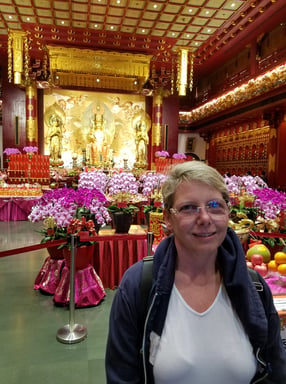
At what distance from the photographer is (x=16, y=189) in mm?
7055

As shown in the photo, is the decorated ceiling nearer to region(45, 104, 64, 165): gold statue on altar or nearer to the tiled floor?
region(45, 104, 64, 165): gold statue on altar

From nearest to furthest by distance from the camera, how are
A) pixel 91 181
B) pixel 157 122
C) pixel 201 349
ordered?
pixel 201 349 < pixel 91 181 < pixel 157 122

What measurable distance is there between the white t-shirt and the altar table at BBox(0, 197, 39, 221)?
6532mm

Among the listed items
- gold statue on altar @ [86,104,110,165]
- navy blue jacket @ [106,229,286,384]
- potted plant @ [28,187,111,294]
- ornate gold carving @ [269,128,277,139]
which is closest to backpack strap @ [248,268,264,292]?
navy blue jacket @ [106,229,286,384]

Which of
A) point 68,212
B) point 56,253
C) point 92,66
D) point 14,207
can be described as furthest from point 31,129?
point 68,212

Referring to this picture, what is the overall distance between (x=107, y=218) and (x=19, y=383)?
1.50m

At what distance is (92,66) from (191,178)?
431 inches

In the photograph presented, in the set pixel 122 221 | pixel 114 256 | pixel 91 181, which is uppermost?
pixel 91 181

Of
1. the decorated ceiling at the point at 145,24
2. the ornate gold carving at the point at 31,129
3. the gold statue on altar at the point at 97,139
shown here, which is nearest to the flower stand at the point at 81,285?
the decorated ceiling at the point at 145,24

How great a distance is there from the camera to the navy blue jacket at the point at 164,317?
33.0 inches

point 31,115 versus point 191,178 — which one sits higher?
point 31,115

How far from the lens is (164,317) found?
0.84 meters

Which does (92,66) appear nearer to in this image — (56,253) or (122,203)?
(122,203)

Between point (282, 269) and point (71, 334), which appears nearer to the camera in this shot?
point (282, 269)
